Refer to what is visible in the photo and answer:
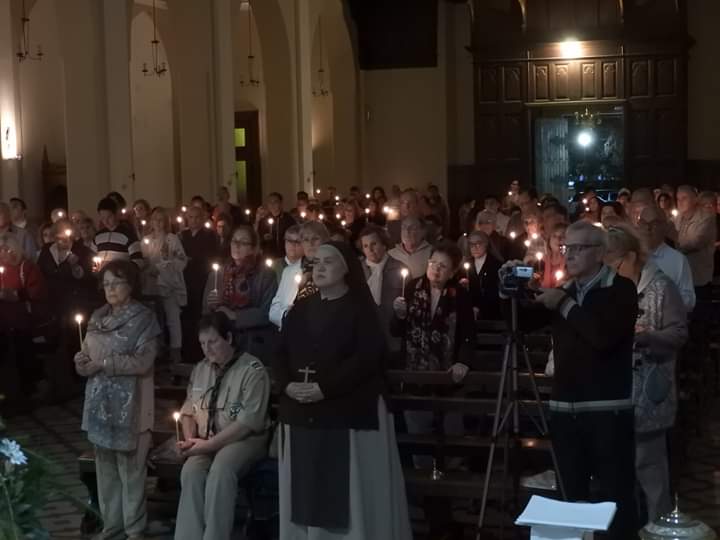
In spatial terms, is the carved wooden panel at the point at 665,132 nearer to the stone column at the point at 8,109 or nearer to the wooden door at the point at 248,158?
the wooden door at the point at 248,158

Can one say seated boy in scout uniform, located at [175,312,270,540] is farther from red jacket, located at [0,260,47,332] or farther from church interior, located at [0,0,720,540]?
red jacket, located at [0,260,47,332]

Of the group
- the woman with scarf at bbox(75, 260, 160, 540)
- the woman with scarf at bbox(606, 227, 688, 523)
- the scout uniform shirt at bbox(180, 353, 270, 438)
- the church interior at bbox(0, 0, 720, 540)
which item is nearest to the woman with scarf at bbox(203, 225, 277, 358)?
the church interior at bbox(0, 0, 720, 540)

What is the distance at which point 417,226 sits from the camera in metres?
10.0

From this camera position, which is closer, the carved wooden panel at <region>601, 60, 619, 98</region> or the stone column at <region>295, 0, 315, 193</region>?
the stone column at <region>295, 0, 315, 193</region>

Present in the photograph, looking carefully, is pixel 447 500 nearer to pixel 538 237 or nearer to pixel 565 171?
pixel 538 237

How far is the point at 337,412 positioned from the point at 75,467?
12.9 feet

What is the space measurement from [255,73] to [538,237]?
17.7 meters

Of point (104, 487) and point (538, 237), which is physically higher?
point (538, 237)

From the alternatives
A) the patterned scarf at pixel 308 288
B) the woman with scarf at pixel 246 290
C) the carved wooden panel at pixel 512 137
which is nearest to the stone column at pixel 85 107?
the woman with scarf at pixel 246 290

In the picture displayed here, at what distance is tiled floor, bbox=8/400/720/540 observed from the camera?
8.39m

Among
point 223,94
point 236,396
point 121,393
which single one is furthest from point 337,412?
point 223,94

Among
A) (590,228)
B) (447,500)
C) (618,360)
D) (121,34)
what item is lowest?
(447,500)

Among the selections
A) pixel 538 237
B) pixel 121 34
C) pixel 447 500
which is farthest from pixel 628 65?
pixel 447 500

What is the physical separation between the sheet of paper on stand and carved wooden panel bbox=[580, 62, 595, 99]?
77.0 feet
